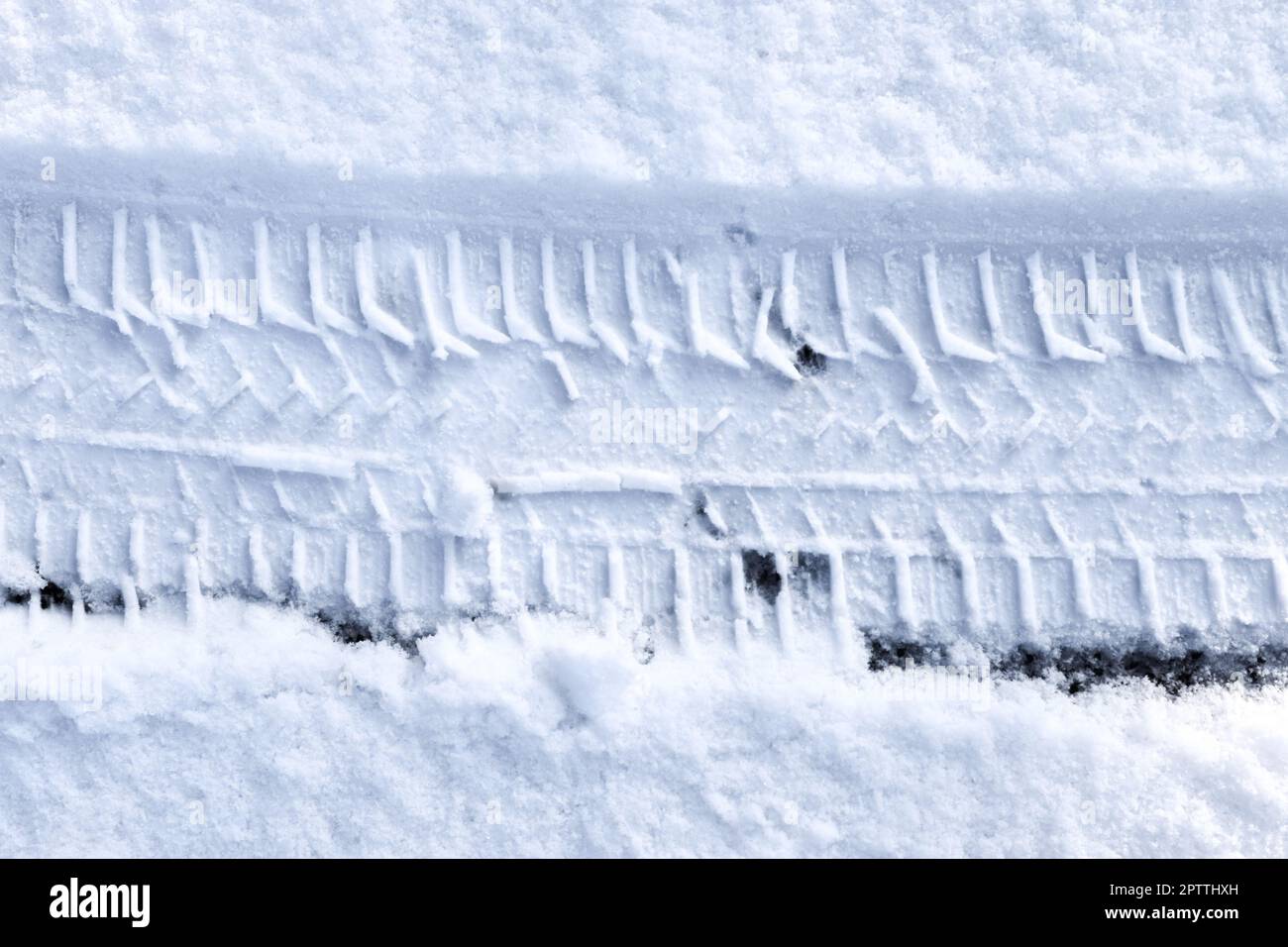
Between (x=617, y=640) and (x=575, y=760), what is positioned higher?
(x=617, y=640)

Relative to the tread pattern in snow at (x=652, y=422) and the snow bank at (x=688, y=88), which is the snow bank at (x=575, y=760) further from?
the snow bank at (x=688, y=88)

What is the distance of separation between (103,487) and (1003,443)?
1553 millimetres

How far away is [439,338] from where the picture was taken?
2.08 m

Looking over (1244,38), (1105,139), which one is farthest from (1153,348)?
(1244,38)

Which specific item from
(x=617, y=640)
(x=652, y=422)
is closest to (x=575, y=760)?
(x=617, y=640)

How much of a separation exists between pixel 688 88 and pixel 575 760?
1.16 meters

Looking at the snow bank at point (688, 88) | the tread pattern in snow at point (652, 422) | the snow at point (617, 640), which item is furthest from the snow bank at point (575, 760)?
the snow bank at point (688, 88)

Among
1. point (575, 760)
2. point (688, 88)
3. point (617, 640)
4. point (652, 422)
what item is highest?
point (688, 88)

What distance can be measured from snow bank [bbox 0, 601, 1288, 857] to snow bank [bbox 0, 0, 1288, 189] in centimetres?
87

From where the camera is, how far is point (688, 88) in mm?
2066

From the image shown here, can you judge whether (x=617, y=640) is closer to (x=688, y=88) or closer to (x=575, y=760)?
(x=575, y=760)

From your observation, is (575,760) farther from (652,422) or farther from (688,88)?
(688,88)

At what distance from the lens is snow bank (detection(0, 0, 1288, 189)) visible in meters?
2.04

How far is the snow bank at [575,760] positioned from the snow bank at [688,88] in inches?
34.1
